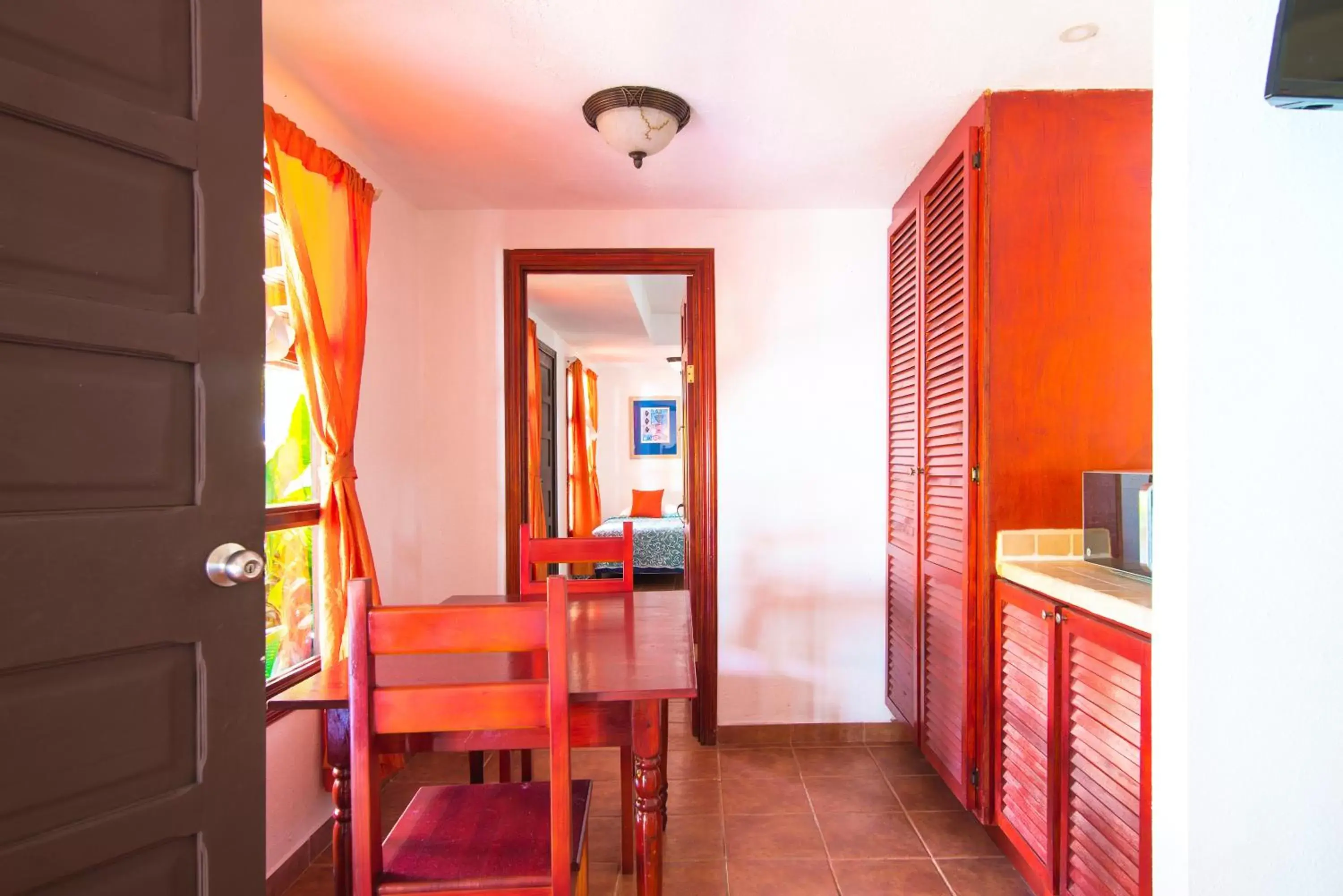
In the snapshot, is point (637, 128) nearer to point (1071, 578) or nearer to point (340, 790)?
point (1071, 578)

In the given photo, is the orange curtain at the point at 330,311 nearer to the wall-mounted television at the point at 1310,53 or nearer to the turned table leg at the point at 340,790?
the turned table leg at the point at 340,790

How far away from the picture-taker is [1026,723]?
5.44ft

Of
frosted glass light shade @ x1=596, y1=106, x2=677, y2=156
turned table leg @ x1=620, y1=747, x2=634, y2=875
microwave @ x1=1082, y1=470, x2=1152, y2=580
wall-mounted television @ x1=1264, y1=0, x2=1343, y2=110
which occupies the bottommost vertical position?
turned table leg @ x1=620, y1=747, x2=634, y2=875

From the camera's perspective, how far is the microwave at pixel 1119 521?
1459 mm

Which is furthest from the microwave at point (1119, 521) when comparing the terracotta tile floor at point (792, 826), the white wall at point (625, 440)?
the white wall at point (625, 440)

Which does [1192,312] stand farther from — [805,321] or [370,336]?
[370,336]

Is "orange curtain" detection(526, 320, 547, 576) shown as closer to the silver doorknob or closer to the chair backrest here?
the chair backrest

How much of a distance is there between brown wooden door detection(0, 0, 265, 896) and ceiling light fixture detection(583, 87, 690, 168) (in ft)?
3.44

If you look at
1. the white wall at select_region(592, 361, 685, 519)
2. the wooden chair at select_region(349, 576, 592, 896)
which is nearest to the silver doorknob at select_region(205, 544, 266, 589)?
the wooden chair at select_region(349, 576, 592, 896)

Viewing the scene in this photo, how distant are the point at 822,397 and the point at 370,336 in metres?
1.89

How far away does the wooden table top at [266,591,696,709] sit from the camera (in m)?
1.26

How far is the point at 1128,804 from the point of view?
4.07 ft

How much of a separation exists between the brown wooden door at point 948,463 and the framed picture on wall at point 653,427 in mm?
5477

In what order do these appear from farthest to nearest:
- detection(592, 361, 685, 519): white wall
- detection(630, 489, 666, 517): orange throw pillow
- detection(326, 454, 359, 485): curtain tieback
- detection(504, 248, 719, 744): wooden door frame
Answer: detection(592, 361, 685, 519): white wall
detection(630, 489, 666, 517): orange throw pillow
detection(504, 248, 719, 744): wooden door frame
detection(326, 454, 359, 485): curtain tieback
